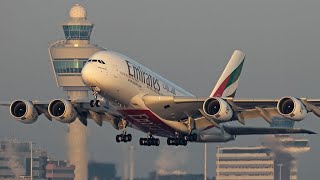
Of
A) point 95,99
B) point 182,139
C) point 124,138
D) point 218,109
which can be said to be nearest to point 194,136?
point 182,139

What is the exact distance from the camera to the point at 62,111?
8394 centimetres

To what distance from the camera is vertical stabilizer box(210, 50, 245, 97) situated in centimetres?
9312

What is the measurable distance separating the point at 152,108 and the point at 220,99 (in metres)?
4.77

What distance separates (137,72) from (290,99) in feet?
34.7

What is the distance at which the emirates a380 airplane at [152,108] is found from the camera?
7744cm

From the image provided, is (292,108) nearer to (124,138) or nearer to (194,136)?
(194,136)

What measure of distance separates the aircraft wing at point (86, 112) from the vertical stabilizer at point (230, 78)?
400 inches

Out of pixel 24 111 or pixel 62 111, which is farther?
pixel 24 111

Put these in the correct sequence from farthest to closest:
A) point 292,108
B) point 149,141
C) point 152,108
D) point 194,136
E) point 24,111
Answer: point 149,141 → point 24,111 → point 194,136 → point 152,108 → point 292,108

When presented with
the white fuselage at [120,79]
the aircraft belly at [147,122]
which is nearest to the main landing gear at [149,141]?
Answer: the aircraft belly at [147,122]

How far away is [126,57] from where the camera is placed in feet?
261

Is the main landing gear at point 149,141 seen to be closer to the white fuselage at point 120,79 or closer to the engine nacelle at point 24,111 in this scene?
the white fuselage at point 120,79

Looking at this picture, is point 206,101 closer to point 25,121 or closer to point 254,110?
point 254,110

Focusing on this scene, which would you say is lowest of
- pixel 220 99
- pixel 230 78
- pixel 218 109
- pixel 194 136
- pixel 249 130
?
pixel 194 136
